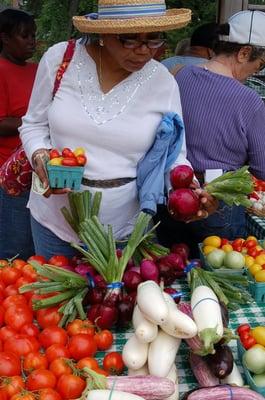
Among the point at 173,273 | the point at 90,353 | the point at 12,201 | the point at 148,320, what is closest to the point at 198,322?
the point at 148,320

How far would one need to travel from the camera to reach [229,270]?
80.2 inches

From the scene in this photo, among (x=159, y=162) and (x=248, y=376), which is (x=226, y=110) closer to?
(x=159, y=162)

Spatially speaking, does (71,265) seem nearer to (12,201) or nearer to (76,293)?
(76,293)

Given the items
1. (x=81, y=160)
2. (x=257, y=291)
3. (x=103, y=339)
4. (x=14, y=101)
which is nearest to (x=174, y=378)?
(x=103, y=339)

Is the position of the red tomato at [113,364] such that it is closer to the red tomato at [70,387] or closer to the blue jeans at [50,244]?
the red tomato at [70,387]

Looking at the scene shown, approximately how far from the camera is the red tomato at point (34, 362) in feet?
4.77

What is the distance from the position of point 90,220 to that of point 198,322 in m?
0.62

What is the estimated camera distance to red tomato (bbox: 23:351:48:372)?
1455 mm

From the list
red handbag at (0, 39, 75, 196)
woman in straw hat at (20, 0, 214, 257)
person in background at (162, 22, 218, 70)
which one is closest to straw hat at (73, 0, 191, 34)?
woman in straw hat at (20, 0, 214, 257)

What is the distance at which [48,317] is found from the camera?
67.3 inches

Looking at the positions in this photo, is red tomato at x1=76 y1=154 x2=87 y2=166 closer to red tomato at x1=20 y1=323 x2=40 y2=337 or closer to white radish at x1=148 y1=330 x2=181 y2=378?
red tomato at x1=20 y1=323 x2=40 y2=337

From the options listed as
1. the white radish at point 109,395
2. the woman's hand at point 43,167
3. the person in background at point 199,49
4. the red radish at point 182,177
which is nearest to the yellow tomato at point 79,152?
the woman's hand at point 43,167

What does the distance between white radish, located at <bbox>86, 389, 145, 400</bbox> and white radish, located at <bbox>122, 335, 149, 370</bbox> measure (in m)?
0.14

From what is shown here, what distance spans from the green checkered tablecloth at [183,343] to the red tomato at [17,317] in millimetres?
276
